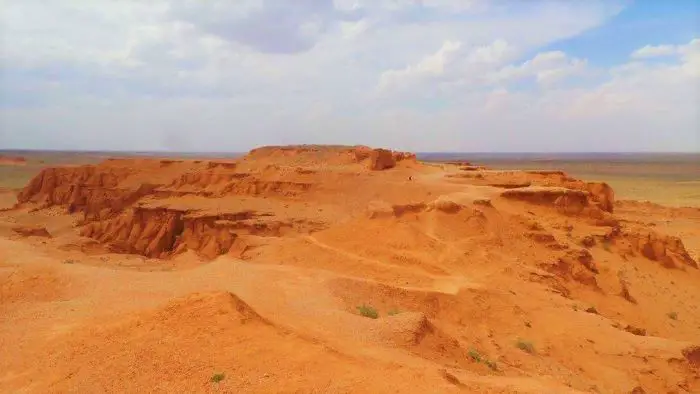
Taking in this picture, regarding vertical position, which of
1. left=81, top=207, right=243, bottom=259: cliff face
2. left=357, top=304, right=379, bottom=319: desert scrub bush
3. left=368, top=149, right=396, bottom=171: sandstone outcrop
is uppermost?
left=368, top=149, right=396, bottom=171: sandstone outcrop

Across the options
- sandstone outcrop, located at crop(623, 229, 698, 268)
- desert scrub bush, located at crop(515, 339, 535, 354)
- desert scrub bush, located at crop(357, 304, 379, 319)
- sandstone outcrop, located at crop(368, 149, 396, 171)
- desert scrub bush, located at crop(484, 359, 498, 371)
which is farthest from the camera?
sandstone outcrop, located at crop(368, 149, 396, 171)

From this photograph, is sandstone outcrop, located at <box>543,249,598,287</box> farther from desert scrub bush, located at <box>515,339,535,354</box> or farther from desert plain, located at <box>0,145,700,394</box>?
desert scrub bush, located at <box>515,339,535,354</box>

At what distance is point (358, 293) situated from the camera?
1194cm

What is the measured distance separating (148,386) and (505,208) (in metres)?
14.5

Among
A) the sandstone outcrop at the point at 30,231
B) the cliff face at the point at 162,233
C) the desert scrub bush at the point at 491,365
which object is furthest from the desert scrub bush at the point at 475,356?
the sandstone outcrop at the point at 30,231

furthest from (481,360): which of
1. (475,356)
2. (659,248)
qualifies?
(659,248)

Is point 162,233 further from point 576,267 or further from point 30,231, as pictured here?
point 576,267

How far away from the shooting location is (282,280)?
12148 mm

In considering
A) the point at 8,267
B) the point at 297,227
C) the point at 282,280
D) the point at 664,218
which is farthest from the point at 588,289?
the point at 664,218

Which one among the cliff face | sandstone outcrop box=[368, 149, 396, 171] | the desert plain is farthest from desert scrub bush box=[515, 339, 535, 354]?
sandstone outcrop box=[368, 149, 396, 171]

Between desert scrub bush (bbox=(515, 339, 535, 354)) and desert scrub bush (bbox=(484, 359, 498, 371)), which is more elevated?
desert scrub bush (bbox=(484, 359, 498, 371))

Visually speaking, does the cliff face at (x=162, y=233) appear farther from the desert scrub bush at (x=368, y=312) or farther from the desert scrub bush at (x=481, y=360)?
the desert scrub bush at (x=481, y=360)

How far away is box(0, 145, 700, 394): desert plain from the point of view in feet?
23.3

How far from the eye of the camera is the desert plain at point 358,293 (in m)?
7.09
